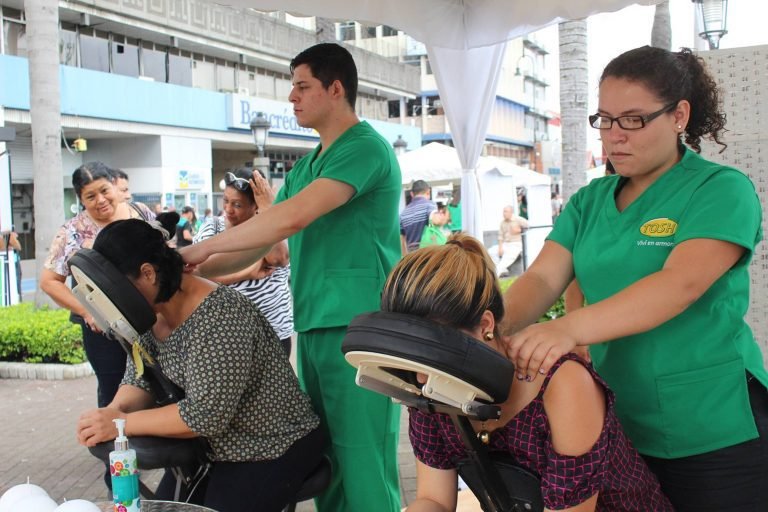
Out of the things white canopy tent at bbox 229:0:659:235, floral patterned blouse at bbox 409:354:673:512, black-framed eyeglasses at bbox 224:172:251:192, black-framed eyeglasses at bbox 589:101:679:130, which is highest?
white canopy tent at bbox 229:0:659:235

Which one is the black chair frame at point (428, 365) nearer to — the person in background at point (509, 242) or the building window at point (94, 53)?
the person in background at point (509, 242)

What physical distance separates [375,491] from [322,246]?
79 cm

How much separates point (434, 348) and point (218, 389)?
1091 mm

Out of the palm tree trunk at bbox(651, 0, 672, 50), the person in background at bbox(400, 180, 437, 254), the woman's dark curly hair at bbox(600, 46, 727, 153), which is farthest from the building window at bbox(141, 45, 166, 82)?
the woman's dark curly hair at bbox(600, 46, 727, 153)

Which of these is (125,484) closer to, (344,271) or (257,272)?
(344,271)

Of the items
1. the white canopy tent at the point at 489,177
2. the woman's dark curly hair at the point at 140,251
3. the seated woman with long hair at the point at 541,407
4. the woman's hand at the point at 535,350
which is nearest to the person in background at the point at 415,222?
the white canopy tent at the point at 489,177

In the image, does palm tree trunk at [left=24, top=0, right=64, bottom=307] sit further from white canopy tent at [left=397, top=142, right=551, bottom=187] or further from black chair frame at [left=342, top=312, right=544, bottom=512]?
black chair frame at [left=342, top=312, right=544, bottom=512]

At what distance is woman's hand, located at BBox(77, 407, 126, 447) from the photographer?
2.12 m

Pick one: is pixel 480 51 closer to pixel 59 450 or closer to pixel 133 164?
pixel 59 450

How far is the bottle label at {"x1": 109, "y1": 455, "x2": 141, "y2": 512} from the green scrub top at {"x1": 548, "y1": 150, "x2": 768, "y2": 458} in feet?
3.56

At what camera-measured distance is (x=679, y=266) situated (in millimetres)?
1534

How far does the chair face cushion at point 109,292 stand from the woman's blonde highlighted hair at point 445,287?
2.52 ft

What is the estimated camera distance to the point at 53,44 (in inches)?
Answer: 342

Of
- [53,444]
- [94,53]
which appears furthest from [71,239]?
[94,53]
